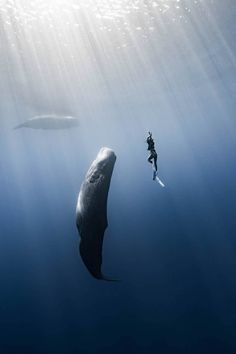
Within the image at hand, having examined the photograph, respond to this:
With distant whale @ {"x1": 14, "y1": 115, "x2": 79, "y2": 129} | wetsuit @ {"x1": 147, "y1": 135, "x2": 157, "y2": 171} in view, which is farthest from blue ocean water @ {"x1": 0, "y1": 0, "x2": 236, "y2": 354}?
wetsuit @ {"x1": 147, "y1": 135, "x2": 157, "y2": 171}

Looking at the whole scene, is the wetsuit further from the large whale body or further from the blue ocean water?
the blue ocean water

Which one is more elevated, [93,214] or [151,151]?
[151,151]

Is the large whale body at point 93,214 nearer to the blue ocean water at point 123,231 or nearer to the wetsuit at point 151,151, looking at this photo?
the wetsuit at point 151,151

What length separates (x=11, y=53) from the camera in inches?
972

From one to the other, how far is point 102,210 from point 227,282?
2453 centimetres

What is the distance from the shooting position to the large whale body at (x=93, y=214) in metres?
4.61

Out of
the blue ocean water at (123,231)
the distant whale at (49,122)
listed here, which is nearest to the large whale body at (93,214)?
the blue ocean water at (123,231)

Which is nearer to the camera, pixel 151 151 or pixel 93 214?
pixel 93 214

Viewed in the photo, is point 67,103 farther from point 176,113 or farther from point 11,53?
point 176,113

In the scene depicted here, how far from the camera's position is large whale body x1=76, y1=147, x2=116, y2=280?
4609 mm

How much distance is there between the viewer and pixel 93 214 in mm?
4594

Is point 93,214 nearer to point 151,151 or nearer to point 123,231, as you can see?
point 151,151

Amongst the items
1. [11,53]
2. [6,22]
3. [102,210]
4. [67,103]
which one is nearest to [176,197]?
[67,103]

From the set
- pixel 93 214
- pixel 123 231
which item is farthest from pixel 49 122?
pixel 93 214
